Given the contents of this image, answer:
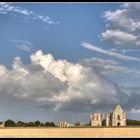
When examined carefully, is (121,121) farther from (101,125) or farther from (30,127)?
(30,127)

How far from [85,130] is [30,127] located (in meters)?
5.01

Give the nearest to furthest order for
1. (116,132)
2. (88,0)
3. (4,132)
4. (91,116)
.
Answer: (88,0), (116,132), (4,132), (91,116)

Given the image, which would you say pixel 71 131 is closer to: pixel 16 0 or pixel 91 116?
pixel 91 116

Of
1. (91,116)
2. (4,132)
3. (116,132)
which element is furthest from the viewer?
(91,116)

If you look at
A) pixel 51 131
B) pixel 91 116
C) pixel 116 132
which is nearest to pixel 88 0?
pixel 116 132

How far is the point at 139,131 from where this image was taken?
30688 millimetres

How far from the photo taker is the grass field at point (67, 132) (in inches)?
1146

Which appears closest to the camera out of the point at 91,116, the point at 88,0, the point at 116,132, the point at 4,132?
the point at 88,0

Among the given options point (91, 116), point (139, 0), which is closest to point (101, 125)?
point (91, 116)

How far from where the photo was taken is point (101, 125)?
114 ft

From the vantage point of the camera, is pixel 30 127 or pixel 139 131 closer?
pixel 139 131

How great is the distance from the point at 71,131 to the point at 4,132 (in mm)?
5261

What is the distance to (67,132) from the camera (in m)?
31.3

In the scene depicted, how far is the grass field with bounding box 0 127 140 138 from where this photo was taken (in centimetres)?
2912
